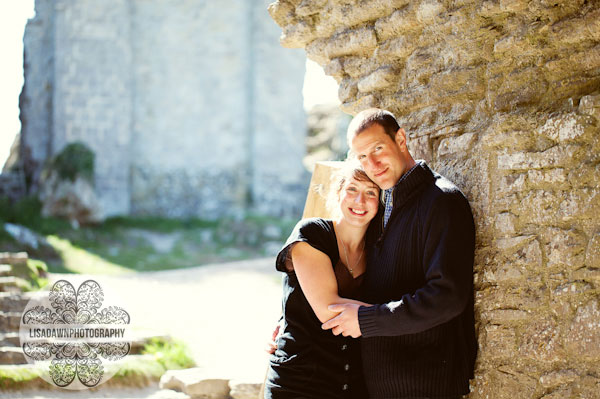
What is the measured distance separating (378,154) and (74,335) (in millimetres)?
3950

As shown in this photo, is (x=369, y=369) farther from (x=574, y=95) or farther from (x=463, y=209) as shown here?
(x=574, y=95)

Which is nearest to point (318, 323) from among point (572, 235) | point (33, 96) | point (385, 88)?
point (572, 235)

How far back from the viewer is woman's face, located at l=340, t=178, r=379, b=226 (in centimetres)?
228

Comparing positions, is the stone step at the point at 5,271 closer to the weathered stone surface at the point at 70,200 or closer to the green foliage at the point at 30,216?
the green foliage at the point at 30,216

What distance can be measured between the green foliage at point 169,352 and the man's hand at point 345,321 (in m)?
3.19

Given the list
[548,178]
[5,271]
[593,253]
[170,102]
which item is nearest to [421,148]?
[548,178]

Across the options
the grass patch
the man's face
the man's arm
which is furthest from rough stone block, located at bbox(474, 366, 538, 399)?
the grass patch

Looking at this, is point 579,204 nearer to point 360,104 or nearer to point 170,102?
point 360,104

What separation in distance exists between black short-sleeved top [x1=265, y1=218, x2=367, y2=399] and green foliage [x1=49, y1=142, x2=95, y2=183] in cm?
1064

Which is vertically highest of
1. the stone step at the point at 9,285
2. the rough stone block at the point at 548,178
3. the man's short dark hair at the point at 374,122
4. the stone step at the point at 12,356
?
the man's short dark hair at the point at 374,122

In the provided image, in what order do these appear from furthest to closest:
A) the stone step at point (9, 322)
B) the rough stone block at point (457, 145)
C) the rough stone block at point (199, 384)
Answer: the stone step at point (9, 322)
the rough stone block at point (199, 384)
the rough stone block at point (457, 145)

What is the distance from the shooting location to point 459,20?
2479 millimetres

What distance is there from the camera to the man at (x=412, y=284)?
1.99 m

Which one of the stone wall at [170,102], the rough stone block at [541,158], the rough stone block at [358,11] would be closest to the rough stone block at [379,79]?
the rough stone block at [358,11]
